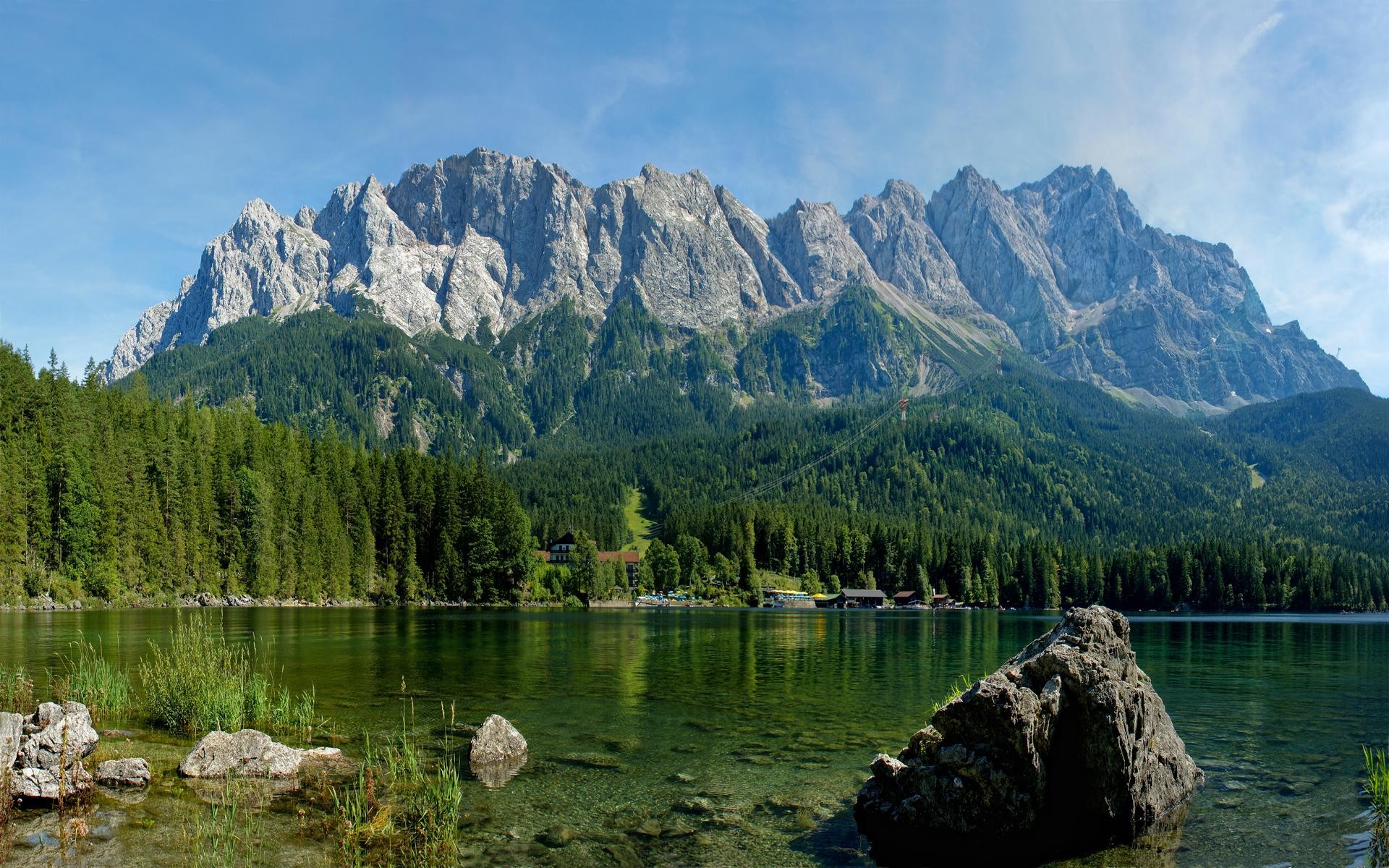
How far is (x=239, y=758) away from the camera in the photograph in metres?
22.8

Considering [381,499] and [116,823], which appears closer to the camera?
[116,823]

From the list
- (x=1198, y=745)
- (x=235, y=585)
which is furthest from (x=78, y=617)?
(x=1198, y=745)

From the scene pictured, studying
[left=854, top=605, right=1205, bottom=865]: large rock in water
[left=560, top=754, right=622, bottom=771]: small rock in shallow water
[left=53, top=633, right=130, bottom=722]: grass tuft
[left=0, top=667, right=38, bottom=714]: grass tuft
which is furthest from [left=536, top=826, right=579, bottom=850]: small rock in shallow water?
[left=53, top=633, right=130, bottom=722]: grass tuft

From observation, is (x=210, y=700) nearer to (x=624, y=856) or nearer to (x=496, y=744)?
(x=496, y=744)

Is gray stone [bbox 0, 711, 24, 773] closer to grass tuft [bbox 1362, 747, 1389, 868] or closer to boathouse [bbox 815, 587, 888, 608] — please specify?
grass tuft [bbox 1362, 747, 1389, 868]

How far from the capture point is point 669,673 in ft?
164

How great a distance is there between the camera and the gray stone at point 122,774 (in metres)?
20.9

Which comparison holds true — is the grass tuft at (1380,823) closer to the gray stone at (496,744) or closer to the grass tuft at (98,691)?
the gray stone at (496,744)

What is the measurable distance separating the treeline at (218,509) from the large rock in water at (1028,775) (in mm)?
105846

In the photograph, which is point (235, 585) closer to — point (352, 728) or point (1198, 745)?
point (352, 728)

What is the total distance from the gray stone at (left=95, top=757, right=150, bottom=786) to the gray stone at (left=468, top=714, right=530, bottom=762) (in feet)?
27.5

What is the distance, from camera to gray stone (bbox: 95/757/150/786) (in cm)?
2092

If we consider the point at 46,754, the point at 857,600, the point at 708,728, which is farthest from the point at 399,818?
the point at 857,600

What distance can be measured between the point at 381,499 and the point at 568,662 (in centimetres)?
10658
